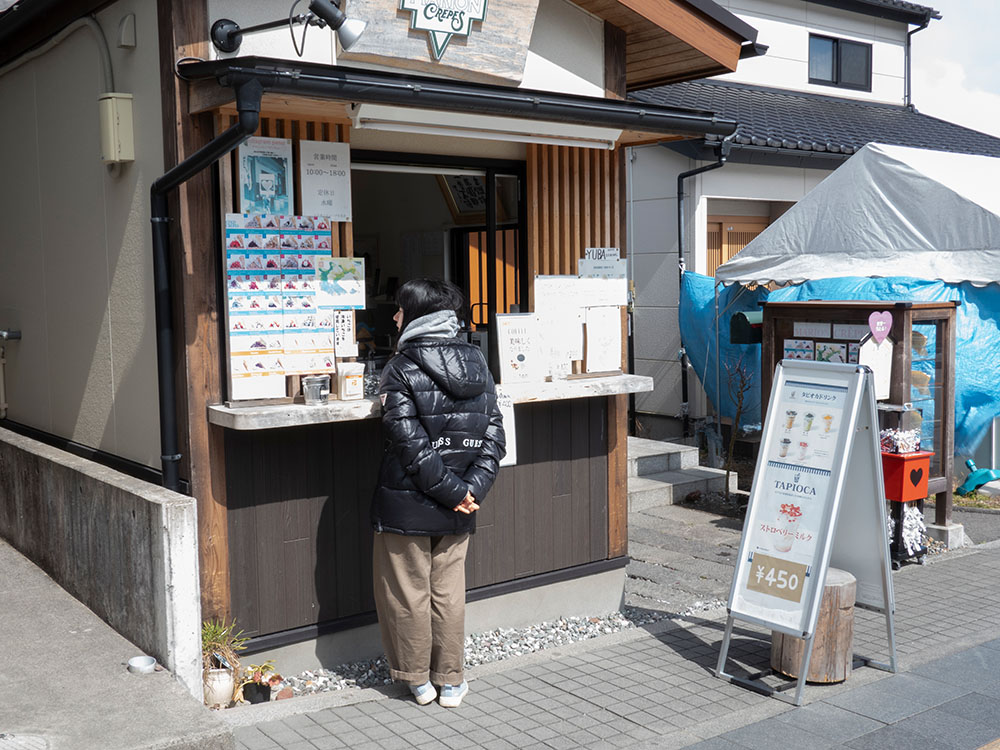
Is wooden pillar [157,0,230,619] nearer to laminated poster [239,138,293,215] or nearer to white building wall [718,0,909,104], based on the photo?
laminated poster [239,138,293,215]

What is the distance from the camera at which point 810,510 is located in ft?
17.3

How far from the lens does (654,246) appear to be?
12352 mm

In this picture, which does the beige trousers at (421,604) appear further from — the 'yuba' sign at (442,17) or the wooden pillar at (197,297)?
the 'yuba' sign at (442,17)

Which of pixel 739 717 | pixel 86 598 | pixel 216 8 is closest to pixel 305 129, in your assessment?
pixel 216 8

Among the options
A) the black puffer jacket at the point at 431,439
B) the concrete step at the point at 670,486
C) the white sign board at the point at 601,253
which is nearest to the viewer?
the black puffer jacket at the point at 431,439

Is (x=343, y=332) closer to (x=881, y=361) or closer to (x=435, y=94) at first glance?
(x=435, y=94)

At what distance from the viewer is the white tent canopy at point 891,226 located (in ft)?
32.7

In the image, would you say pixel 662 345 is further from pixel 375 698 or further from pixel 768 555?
pixel 375 698

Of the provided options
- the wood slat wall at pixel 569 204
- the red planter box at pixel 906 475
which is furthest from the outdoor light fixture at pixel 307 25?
the red planter box at pixel 906 475

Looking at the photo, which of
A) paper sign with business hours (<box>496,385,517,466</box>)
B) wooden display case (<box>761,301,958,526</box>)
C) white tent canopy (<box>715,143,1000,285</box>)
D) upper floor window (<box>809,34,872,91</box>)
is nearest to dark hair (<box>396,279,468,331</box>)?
paper sign with business hours (<box>496,385,517,466</box>)

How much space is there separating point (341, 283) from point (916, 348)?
5.13 meters

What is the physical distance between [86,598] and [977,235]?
853 cm

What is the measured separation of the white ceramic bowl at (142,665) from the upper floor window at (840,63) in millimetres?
14502

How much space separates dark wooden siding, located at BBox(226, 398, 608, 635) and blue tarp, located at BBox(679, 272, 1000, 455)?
4.49m
